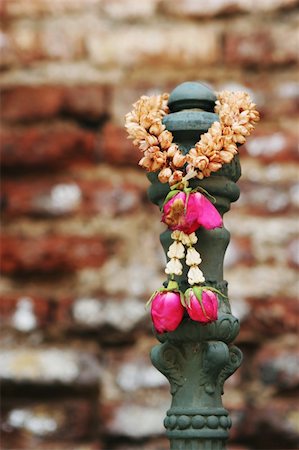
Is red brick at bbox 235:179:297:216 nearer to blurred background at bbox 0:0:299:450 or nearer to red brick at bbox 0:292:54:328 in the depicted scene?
blurred background at bbox 0:0:299:450

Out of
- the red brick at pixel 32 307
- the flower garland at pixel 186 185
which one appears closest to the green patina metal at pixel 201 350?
the flower garland at pixel 186 185

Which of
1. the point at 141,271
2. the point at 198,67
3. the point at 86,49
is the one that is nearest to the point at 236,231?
the point at 141,271

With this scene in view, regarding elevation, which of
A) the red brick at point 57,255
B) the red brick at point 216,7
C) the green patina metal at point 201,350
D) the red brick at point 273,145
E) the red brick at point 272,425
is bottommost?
the green patina metal at point 201,350

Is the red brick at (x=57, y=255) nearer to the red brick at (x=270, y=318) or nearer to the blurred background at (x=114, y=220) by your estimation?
the blurred background at (x=114, y=220)

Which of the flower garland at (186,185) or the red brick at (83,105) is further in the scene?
the red brick at (83,105)

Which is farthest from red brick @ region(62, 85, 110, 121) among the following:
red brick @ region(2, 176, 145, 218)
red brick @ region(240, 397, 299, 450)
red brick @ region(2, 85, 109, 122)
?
red brick @ region(240, 397, 299, 450)

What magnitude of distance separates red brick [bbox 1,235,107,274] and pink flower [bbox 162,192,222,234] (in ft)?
3.04

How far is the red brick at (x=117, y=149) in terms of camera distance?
2080 millimetres

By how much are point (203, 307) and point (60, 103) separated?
1.09 m

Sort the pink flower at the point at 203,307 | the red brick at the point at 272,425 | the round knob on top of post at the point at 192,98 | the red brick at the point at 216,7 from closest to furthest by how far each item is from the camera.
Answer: the pink flower at the point at 203,307
the round knob on top of post at the point at 192,98
the red brick at the point at 272,425
the red brick at the point at 216,7

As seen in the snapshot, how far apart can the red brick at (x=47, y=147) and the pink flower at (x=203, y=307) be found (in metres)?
1.03

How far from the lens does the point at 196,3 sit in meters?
2.16

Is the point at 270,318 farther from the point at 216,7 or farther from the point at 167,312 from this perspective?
the point at 167,312

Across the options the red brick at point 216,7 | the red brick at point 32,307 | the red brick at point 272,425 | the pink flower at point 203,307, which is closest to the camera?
the pink flower at point 203,307
